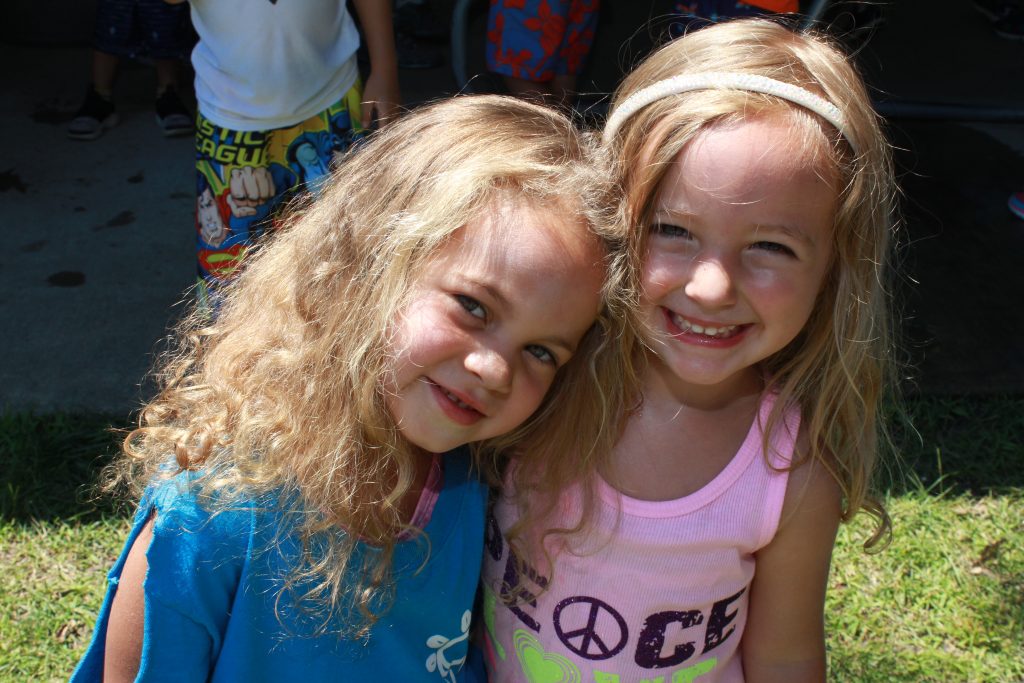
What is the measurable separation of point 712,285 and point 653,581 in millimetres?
480

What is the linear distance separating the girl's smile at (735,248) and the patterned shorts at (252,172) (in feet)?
4.64

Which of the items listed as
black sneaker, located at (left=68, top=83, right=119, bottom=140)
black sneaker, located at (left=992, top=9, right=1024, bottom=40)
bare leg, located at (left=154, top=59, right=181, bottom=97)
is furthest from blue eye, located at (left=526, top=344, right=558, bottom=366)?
black sneaker, located at (left=992, top=9, right=1024, bottom=40)

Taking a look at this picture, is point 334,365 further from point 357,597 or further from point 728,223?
point 728,223

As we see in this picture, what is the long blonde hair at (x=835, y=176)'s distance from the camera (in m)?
1.39

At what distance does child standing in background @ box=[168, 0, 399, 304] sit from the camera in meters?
2.59

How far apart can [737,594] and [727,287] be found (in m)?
0.52

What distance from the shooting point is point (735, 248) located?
4.52ft

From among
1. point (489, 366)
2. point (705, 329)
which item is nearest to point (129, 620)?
point (489, 366)

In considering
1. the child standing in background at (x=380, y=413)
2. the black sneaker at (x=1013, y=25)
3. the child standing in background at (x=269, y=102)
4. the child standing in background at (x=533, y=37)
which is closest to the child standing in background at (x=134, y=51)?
the child standing in background at (x=533, y=37)

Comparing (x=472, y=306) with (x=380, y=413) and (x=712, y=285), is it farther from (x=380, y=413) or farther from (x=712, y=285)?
(x=712, y=285)

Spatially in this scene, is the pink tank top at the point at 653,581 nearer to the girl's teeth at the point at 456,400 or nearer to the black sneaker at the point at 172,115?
the girl's teeth at the point at 456,400

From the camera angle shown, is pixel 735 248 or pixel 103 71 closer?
pixel 735 248

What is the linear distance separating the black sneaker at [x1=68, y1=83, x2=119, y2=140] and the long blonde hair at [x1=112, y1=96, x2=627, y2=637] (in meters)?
3.52

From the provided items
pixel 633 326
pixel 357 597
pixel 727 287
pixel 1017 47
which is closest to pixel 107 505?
pixel 357 597
